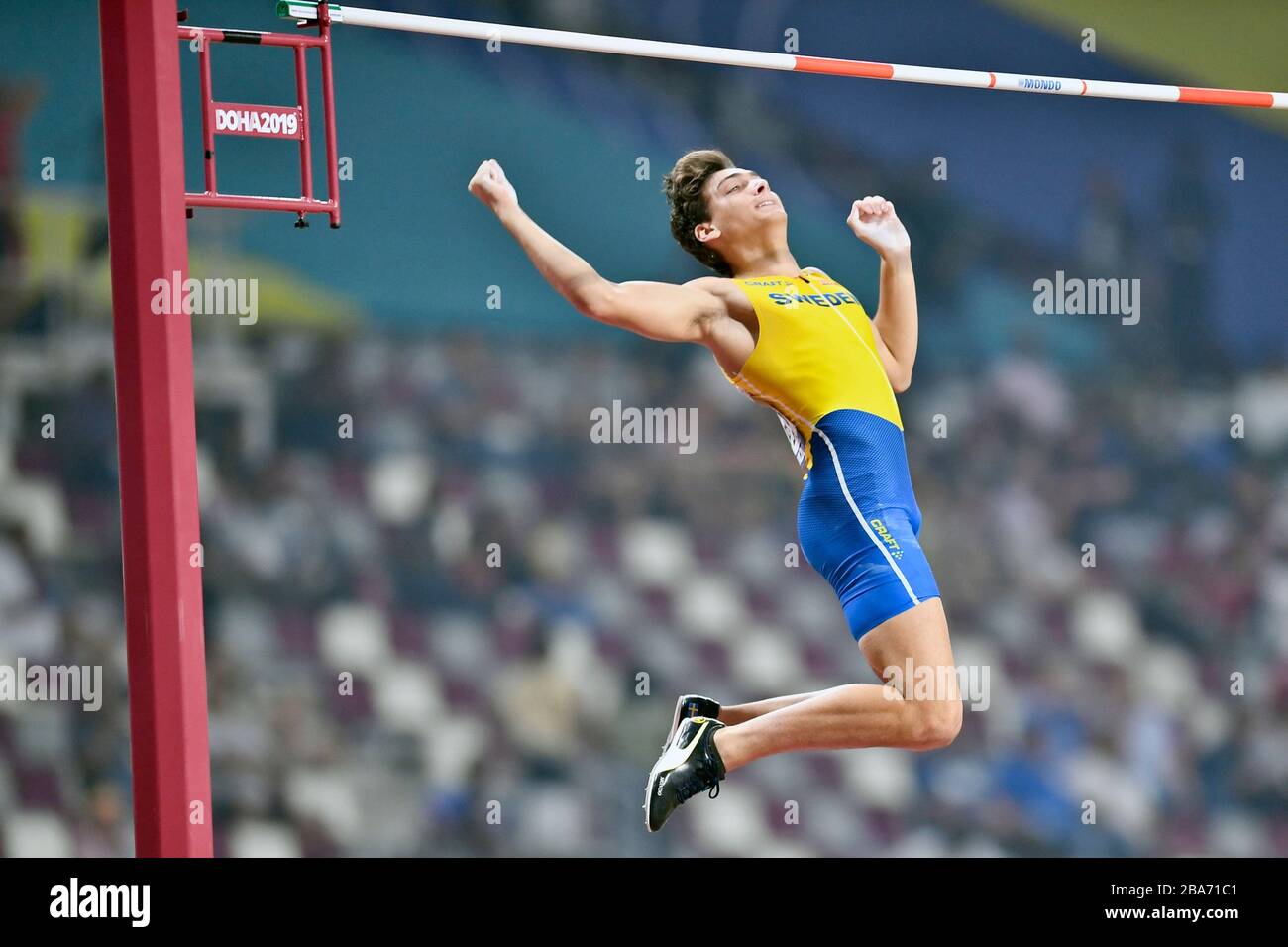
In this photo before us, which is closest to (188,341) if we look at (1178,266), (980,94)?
(980,94)

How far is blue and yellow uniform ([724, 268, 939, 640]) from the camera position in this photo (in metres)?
4.51

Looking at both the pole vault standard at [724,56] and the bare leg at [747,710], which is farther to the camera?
the bare leg at [747,710]

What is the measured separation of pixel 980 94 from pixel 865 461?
16.9ft

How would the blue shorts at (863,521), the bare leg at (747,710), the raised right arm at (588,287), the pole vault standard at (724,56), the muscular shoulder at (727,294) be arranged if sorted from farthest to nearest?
1. the bare leg at (747,710)
2. the muscular shoulder at (727,294)
3. the pole vault standard at (724,56)
4. the blue shorts at (863,521)
5. the raised right arm at (588,287)

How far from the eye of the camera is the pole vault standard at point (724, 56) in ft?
15.1

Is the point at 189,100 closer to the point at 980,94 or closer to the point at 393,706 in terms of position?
the point at 393,706

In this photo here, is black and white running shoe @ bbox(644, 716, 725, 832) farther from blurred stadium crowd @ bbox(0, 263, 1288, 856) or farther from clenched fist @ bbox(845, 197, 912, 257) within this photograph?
blurred stadium crowd @ bbox(0, 263, 1288, 856)

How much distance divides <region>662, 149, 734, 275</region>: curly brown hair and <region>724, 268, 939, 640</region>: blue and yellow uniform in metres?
0.32

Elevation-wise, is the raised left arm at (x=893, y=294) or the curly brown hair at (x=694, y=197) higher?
the curly brown hair at (x=694, y=197)

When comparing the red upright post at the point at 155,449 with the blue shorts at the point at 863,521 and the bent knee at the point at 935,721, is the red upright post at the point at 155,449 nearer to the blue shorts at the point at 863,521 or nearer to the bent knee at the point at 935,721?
the blue shorts at the point at 863,521

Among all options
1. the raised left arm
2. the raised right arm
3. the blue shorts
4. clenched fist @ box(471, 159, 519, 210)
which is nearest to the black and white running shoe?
the blue shorts

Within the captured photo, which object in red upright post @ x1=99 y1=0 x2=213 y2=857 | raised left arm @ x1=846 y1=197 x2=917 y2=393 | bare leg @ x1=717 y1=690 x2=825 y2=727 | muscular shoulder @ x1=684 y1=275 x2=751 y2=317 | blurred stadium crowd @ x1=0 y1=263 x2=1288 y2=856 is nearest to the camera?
red upright post @ x1=99 y1=0 x2=213 y2=857

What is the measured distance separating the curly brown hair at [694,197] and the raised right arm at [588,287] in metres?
0.56

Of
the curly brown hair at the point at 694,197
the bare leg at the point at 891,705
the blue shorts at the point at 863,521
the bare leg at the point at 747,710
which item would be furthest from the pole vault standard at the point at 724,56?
the bare leg at the point at 747,710
